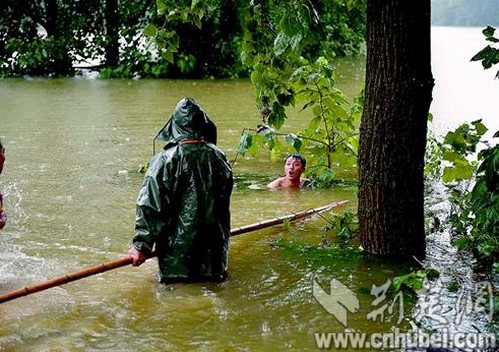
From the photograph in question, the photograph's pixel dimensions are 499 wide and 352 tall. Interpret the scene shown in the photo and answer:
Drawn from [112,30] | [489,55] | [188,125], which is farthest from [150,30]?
[112,30]

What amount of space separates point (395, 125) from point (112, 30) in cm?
1604

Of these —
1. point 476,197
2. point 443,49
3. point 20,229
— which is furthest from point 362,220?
point 443,49

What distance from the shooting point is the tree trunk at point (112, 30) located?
68.5 feet

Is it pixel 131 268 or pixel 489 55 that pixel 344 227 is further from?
pixel 489 55

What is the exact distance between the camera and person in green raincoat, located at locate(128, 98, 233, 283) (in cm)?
556

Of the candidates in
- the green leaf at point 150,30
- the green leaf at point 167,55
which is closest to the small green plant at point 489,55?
the green leaf at point 167,55

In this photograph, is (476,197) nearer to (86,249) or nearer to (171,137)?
(171,137)

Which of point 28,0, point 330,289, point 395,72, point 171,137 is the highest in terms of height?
point 28,0

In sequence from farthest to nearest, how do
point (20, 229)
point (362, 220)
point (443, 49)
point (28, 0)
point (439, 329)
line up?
point (443, 49) → point (28, 0) → point (20, 229) → point (362, 220) → point (439, 329)

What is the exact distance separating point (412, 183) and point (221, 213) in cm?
151

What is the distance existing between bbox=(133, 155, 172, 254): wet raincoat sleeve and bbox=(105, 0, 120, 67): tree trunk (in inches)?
621

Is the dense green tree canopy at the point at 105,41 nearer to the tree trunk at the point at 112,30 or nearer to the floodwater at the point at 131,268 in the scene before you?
the tree trunk at the point at 112,30

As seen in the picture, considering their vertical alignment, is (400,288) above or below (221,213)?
below

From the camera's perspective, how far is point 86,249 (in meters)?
6.63
